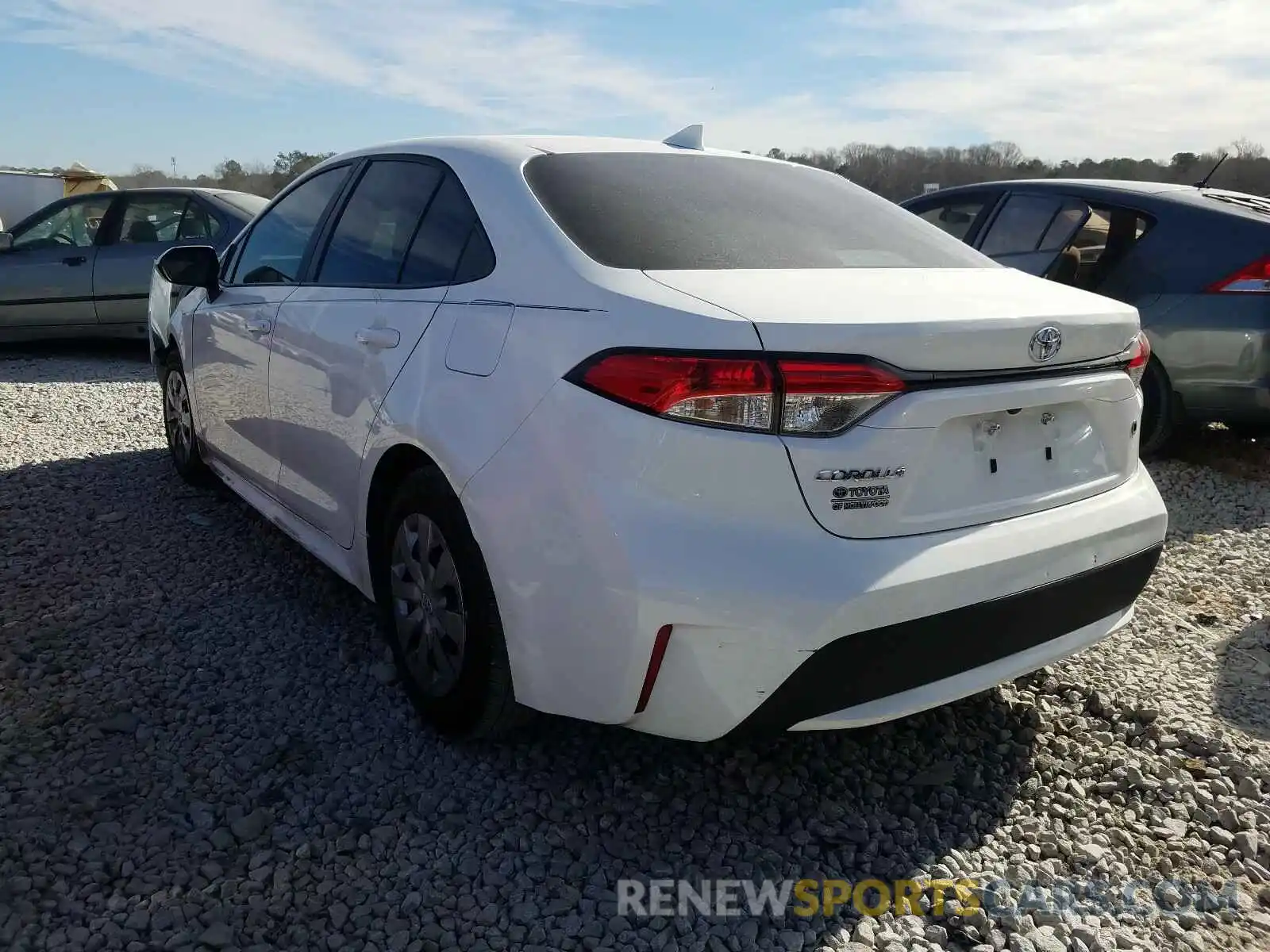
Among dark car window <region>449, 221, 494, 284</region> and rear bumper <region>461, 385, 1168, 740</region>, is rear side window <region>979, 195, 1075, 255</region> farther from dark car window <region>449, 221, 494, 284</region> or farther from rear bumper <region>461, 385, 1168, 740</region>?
dark car window <region>449, 221, 494, 284</region>

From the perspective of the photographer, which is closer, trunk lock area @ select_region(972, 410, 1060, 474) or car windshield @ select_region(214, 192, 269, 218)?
trunk lock area @ select_region(972, 410, 1060, 474)

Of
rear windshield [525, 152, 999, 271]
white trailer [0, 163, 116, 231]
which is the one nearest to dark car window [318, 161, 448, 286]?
rear windshield [525, 152, 999, 271]

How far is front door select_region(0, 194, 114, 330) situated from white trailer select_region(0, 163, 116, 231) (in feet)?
33.6

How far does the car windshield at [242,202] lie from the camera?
8275 millimetres

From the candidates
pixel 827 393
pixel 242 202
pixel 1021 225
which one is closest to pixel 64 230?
pixel 242 202

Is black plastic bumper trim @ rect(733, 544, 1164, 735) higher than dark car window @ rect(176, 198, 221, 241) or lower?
lower

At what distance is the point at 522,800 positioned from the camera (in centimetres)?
254

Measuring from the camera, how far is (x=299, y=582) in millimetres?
3893

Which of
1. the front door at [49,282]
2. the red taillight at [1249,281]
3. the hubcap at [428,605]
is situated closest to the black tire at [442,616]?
the hubcap at [428,605]

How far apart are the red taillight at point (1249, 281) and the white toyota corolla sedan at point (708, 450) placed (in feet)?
9.32

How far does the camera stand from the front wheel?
4766 millimetres

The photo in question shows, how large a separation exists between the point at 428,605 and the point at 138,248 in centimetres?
713

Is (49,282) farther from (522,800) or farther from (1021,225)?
(522,800)

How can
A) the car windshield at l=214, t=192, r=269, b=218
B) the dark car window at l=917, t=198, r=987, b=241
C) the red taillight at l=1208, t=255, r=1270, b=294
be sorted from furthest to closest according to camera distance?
1. the car windshield at l=214, t=192, r=269, b=218
2. the dark car window at l=917, t=198, r=987, b=241
3. the red taillight at l=1208, t=255, r=1270, b=294
